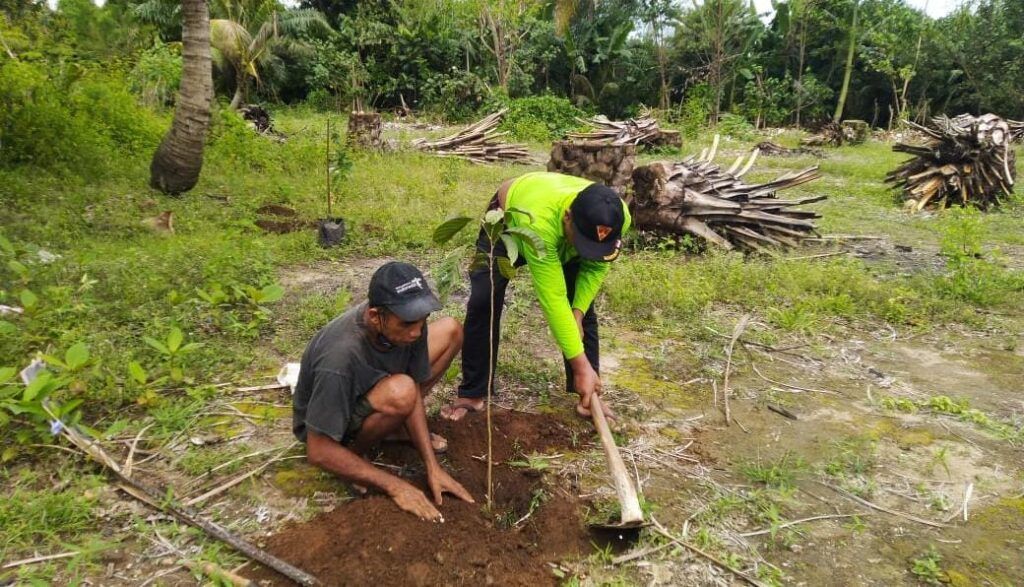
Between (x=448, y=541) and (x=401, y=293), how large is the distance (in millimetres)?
909

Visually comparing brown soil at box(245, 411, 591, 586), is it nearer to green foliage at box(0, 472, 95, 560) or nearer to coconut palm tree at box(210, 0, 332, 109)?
green foliage at box(0, 472, 95, 560)

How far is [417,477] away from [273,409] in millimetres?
930

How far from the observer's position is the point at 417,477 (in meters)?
2.59

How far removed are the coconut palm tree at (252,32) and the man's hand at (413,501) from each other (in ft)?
43.7

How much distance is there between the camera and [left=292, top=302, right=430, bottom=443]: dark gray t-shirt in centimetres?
209

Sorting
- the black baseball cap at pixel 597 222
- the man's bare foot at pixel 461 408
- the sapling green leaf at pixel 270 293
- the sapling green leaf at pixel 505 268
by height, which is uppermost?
the black baseball cap at pixel 597 222

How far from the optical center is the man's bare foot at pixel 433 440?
8.98 feet

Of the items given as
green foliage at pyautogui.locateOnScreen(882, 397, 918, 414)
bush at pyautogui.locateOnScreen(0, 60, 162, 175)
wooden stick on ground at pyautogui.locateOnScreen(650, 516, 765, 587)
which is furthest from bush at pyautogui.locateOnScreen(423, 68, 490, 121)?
wooden stick on ground at pyautogui.locateOnScreen(650, 516, 765, 587)

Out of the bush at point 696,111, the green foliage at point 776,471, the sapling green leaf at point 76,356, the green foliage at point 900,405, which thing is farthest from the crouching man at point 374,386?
the bush at point 696,111

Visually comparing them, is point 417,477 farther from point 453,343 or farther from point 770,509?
point 770,509

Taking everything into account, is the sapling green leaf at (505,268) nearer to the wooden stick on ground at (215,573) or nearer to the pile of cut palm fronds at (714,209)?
the wooden stick on ground at (215,573)

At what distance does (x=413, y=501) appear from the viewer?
2230 millimetres

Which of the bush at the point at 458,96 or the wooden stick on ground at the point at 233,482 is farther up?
the bush at the point at 458,96

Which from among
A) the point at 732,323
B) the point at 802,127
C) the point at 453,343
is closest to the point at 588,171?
the point at 732,323
